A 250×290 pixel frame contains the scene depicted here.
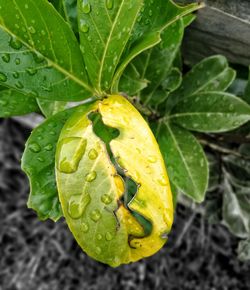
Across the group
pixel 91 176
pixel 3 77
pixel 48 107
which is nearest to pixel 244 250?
pixel 48 107

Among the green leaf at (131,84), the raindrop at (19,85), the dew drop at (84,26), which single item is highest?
the dew drop at (84,26)

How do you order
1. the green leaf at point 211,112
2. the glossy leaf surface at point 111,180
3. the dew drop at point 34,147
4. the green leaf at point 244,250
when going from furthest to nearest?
the green leaf at point 244,250 → the green leaf at point 211,112 → the dew drop at point 34,147 → the glossy leaf surface at point 111,180

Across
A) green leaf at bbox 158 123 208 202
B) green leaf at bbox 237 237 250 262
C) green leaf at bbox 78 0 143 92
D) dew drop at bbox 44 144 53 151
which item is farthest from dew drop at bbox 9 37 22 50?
green leaf at bbox 237 237 250 262

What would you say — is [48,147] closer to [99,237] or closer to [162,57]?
[99,237]

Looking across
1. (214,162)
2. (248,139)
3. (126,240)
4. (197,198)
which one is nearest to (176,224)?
(214,162)

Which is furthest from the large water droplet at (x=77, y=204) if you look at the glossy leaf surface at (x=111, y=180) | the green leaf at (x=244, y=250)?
the green leaf at (x=244, y=250)

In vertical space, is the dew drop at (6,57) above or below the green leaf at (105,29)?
below

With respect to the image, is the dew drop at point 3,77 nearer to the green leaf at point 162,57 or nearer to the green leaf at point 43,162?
the green leaf at point 43,162
